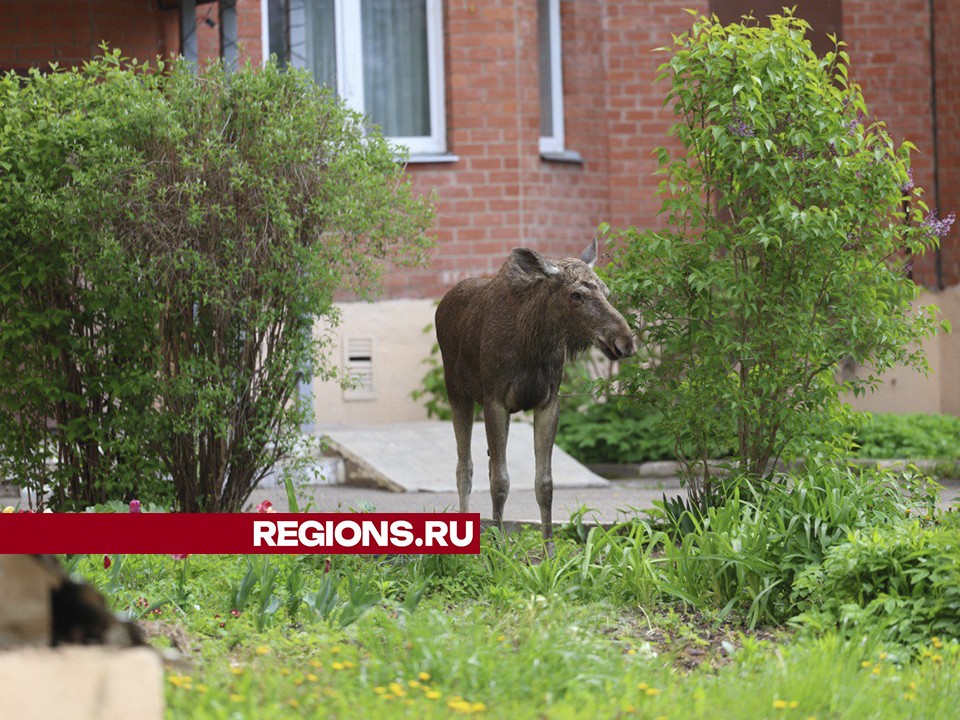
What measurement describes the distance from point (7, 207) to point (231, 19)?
5013 millimetres

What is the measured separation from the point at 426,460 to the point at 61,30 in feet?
16.5

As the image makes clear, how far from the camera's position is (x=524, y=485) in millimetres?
12586

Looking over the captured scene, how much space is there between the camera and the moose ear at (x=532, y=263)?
6.78 metres

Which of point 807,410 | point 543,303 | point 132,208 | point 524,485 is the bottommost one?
point 524,485

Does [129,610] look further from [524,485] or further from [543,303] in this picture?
[524,485]

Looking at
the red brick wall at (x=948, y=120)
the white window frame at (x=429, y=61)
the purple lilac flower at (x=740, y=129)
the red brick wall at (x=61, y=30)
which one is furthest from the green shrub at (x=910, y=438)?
the red brick wall at (x=61, y=30)

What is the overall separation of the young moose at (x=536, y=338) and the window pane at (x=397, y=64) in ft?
27.4

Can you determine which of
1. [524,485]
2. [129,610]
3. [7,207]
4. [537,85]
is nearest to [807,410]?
[129,610]

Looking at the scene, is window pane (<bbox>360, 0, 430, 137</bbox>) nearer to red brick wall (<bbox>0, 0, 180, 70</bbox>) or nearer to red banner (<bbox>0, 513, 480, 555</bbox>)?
red brick wall (<bbox>0, 0, 180, 70</bbox>)

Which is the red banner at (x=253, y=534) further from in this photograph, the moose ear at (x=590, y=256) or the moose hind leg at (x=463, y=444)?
the moose ear at (x=590, y=256)

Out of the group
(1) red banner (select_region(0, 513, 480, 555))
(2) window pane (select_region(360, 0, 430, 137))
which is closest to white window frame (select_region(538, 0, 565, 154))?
(2) window pane (select_region(360, 0, 430, 137))

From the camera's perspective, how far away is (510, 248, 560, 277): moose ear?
6777 millimetres

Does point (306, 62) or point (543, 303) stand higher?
point (306, 62)

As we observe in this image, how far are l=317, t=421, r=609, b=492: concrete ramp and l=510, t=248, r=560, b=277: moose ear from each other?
5.52 m
